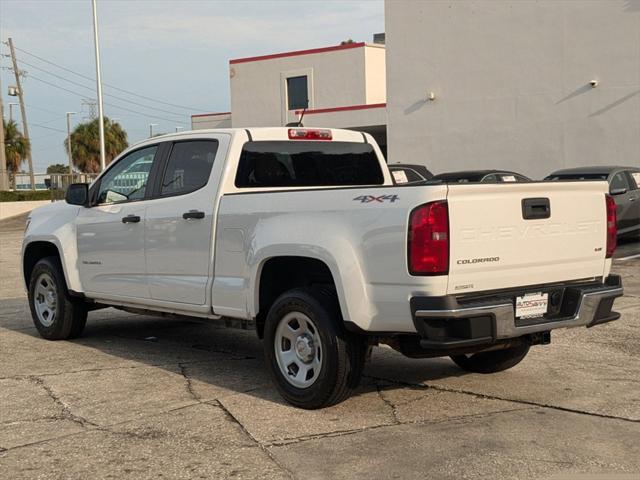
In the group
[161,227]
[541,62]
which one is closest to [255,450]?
[161,227]

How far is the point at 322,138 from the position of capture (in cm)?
730

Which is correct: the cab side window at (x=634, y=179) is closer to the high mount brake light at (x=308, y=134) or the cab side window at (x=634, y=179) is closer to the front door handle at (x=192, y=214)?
the high mount brake light at (x=308, y=134)

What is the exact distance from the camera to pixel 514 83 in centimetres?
2608

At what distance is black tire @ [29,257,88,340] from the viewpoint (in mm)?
8406

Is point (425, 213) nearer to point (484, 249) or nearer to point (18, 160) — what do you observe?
point (484, 249)

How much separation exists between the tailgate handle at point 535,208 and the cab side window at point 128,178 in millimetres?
3470

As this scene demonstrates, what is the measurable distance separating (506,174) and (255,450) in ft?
Answer: 42.3

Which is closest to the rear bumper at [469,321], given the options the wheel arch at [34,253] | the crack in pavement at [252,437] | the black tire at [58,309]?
the crack in pavement at [252,437]

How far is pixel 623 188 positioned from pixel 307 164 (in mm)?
11224

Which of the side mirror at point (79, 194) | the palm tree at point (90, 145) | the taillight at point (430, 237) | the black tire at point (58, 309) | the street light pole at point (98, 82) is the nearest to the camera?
the taillight at point (430, 237)

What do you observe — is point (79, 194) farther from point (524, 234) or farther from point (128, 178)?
point (524, 234)

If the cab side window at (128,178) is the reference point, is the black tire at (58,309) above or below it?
below

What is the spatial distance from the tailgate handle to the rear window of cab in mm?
2232

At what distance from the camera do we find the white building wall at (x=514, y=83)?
24.2m
